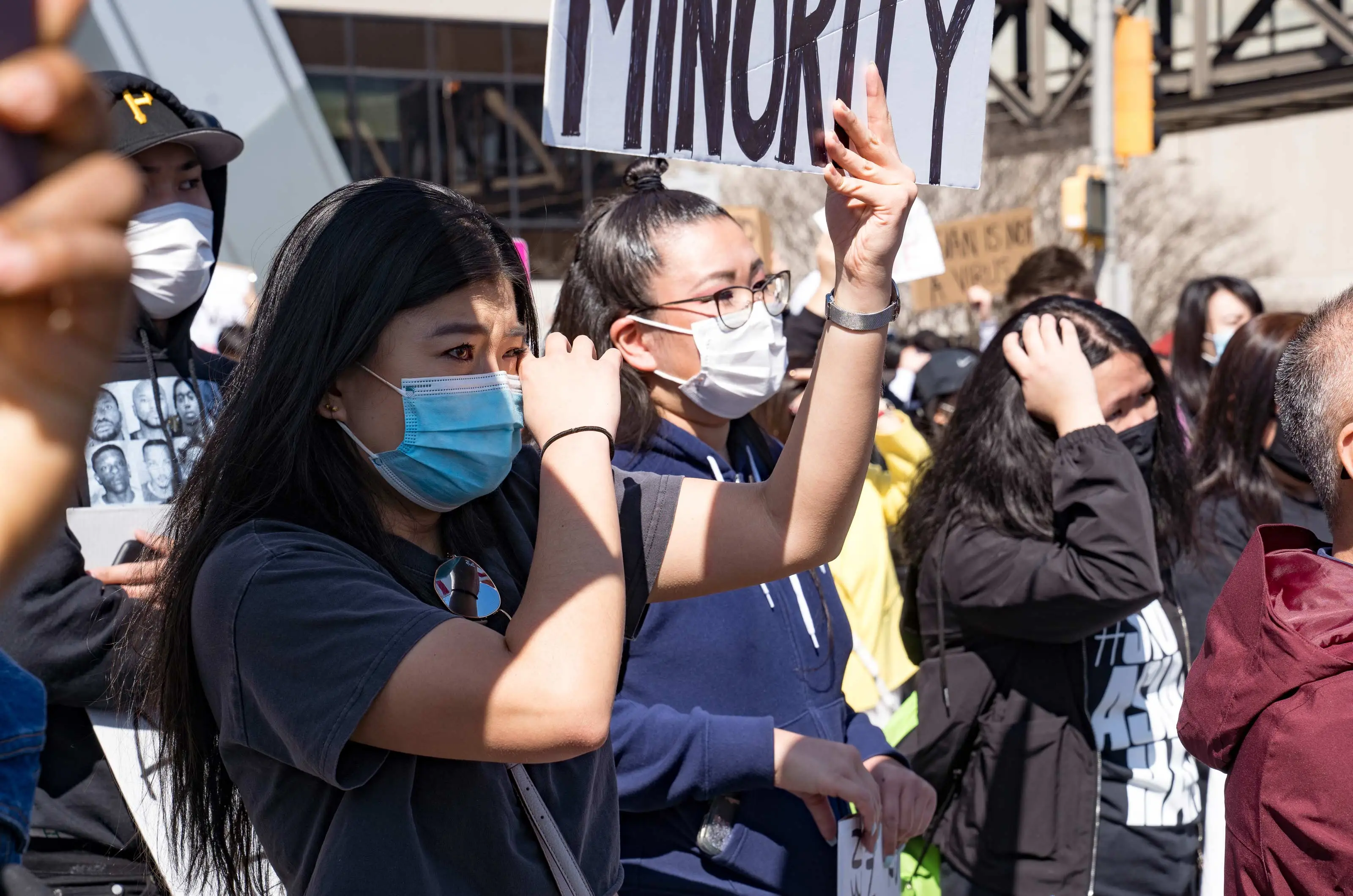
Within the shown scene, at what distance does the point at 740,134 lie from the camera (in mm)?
2148

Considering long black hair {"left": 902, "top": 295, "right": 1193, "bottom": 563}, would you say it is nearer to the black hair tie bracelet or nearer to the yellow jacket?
the yellow jacket

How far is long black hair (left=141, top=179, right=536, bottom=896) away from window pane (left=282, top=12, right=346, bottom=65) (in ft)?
73.7

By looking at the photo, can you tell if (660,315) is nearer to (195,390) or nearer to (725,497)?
(725,497)

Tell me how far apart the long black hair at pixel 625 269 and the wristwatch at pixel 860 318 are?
0.81 m

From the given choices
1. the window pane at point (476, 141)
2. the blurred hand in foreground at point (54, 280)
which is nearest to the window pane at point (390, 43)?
the window pane at point (476, 141)

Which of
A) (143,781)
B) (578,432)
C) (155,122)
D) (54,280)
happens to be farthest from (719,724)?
(155,122)

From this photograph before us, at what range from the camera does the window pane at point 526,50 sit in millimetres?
24328

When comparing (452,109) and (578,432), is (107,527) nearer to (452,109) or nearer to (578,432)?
(578,432)

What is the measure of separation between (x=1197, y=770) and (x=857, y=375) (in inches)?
79.4

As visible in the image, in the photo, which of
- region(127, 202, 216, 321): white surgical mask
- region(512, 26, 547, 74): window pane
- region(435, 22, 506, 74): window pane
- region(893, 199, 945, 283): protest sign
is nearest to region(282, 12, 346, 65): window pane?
region(435, 22, 506, 74): window pane

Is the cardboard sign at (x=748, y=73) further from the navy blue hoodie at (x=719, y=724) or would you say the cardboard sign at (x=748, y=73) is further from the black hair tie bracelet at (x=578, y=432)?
A: the navy blue hoodie at (x=719, y=724)

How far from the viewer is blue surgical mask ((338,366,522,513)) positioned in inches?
71.2

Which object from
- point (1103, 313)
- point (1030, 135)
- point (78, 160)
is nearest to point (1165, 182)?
point (1030, 135)

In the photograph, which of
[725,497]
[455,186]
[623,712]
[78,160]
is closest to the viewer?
[78,160]
